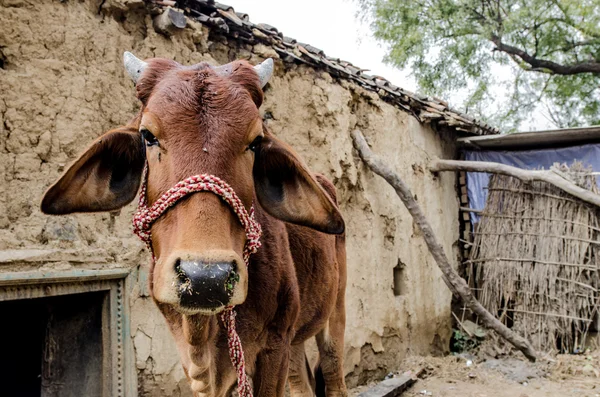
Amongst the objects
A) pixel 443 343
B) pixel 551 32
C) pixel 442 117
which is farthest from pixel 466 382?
pixel 551 32

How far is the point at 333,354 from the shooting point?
164 inches

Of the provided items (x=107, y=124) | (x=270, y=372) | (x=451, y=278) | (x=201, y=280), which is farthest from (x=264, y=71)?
(x=451, y=278)

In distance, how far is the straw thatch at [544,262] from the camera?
300 inches

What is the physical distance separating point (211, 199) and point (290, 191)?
1.69 ft

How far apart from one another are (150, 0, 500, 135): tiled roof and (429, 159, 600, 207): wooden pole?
0.68 metres

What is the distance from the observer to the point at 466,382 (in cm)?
671

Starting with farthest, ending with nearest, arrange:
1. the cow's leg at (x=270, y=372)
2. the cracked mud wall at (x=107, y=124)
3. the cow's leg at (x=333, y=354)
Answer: the cow's leg at (x=333, y=354) → the cracked mud wall at (x=107, y=124) → the cow's leg at (x=270, y=372)

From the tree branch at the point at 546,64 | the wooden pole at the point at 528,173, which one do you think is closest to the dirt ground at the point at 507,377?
the wooden pole at the point at 528,173

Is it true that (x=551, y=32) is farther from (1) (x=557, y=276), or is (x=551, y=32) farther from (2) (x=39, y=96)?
(2) (x=39, y=96)

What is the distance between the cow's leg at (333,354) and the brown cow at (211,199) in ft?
5.00

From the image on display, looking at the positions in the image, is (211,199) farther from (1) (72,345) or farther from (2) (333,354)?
(2) (333,354)

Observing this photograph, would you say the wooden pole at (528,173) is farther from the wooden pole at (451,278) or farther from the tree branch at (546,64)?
the tree branch at (546,64)

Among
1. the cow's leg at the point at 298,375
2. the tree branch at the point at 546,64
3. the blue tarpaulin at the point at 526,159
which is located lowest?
the cow's leg at the point at 298,375

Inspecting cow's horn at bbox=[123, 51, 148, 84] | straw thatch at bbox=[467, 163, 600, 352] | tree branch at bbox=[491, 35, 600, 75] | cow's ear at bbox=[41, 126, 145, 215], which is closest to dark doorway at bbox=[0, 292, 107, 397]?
cow's ear at bbox=[41, 126, 145, 215]
